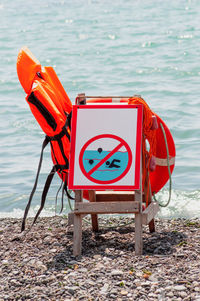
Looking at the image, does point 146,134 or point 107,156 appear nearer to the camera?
point 107,156

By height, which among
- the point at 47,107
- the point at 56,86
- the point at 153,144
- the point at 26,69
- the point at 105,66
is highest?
the point at 105,66

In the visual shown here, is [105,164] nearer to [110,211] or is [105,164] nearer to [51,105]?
[110,211]

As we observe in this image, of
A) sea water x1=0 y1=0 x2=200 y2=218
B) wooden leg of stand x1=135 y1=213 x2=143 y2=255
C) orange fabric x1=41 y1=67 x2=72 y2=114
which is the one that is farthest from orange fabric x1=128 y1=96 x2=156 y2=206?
sea water x1=0 y1=0 x2=200 y2=218

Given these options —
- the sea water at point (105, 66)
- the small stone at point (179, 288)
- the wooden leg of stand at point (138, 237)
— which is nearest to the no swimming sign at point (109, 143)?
the wooden leg of stand at point (138, 237)

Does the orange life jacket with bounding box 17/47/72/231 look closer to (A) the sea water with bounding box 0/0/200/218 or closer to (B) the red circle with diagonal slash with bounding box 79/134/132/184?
(B) the red circle with diagonal slash with bounding box 79/134/132/184

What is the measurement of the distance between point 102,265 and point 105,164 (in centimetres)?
74

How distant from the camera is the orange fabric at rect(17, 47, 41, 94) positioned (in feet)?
15.3

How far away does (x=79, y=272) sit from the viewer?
407cm

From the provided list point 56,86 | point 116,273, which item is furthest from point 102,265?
point 56,86

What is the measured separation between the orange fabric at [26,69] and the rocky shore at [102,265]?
4.07 ft

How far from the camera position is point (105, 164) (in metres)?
4.45

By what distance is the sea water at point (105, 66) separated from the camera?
809cm

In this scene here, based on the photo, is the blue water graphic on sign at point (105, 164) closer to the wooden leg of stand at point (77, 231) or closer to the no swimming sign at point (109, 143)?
the no swimming sign at point (109, 143)

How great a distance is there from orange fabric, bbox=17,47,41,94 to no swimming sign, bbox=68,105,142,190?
1.54 feet
